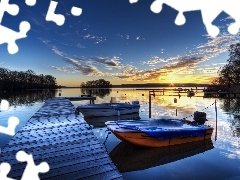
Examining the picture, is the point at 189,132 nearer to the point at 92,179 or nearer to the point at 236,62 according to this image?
the point at 92,179

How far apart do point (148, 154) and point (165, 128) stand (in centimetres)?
230

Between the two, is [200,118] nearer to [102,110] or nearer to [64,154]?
[64,154]

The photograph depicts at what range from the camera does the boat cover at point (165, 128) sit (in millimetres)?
14914

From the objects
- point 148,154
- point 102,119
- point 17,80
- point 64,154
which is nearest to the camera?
point 64,154

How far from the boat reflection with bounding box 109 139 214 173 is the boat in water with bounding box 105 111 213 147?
16.0 inches

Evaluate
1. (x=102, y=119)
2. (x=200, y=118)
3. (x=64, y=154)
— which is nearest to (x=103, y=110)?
(x=102, y=119)

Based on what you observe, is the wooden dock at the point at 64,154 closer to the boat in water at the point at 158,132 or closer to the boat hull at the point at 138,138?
the boat hull at the point at 138,138

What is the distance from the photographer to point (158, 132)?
14828 millimetres

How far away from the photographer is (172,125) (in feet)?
55.6

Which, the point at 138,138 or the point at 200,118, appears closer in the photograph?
the point at 138,138

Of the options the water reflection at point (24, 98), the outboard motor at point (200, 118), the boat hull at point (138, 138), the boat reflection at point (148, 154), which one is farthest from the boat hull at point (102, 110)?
the water reflection at point (24, 98)

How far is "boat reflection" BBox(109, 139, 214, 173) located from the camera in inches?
508

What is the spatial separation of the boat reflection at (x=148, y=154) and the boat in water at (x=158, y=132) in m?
0.41

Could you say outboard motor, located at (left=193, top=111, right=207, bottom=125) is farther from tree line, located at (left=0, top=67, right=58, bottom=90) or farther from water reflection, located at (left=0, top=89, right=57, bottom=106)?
tree line, located at (left=0, top=67, right=58, bottom=90)
